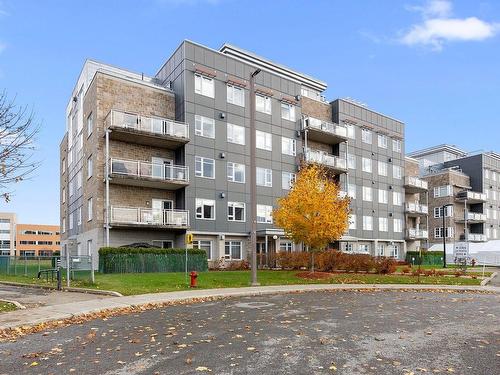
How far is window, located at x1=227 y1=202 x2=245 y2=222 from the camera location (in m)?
36.1

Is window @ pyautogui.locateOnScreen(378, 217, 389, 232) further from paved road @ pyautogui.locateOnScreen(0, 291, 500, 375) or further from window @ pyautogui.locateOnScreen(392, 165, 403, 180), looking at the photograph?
paved road @ pyautogui.locateOnScreen(0, 291, 500, 375)

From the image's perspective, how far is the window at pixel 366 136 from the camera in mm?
48719

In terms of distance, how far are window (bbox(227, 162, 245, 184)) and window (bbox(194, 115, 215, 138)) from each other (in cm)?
288

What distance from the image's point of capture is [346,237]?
42375 mm

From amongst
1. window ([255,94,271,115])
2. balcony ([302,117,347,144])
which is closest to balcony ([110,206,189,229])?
window ([255,94,271,115])

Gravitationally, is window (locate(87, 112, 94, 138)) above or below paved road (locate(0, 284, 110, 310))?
above

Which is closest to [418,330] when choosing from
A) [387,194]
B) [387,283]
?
Answer: [387,283]

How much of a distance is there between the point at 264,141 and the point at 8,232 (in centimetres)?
10963

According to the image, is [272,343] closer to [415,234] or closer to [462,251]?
[462,251]

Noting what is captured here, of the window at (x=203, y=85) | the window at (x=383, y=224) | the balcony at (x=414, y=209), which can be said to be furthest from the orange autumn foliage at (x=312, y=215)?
the balcony at (x=414, y=209)

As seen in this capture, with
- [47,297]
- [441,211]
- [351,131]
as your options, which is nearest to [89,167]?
[47,297]

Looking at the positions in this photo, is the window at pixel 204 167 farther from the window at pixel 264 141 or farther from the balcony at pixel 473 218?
the balcony at pixel 473 218

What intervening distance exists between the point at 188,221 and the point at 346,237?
16357mm

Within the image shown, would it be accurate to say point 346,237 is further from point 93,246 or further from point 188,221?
point 93,246
